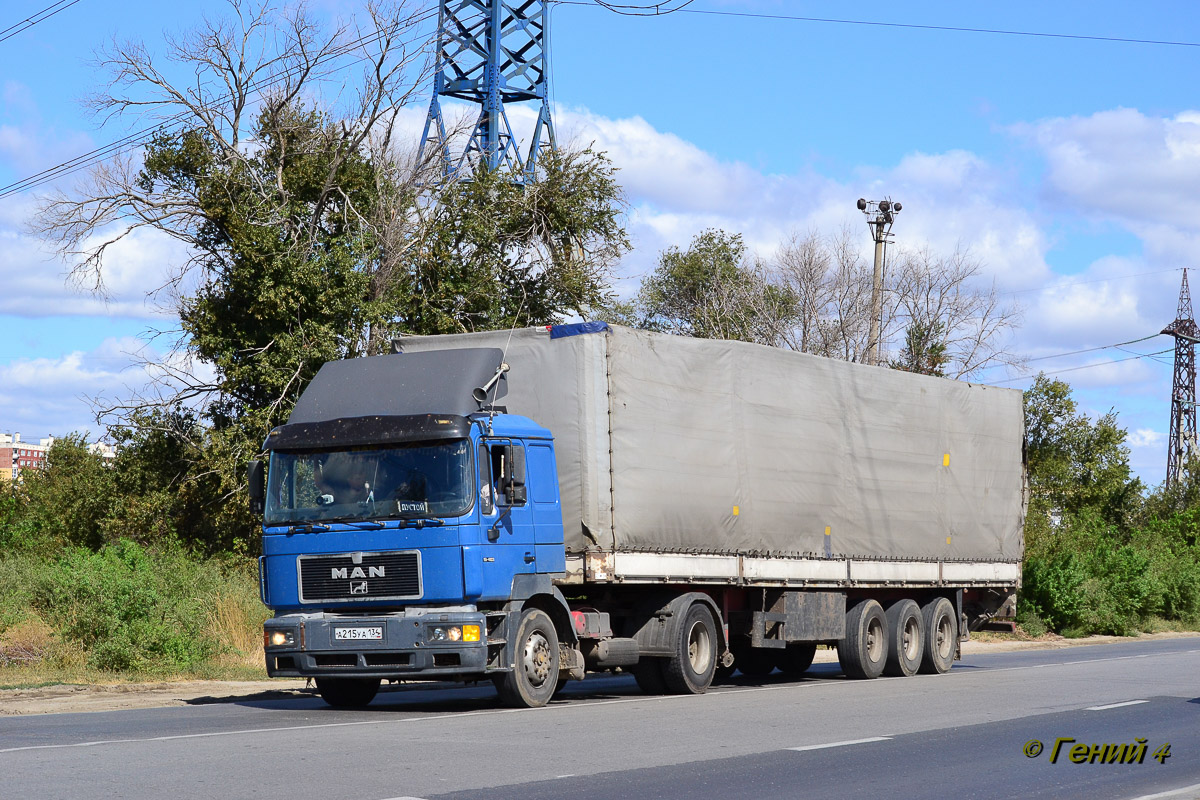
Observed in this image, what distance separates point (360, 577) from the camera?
42.2 ft

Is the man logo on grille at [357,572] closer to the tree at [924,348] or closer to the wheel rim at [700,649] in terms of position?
the wheel rim at [700,649]

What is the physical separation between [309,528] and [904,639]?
987 cm

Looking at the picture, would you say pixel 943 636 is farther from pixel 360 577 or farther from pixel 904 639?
pixel 360 577

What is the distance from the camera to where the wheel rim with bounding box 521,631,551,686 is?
43.8ft

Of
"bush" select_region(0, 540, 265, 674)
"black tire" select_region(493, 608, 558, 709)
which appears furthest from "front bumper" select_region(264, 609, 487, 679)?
"bush" select_region(0, 540, 265, 674)

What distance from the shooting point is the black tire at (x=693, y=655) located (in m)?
15.2

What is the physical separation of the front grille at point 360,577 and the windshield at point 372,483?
39 cm

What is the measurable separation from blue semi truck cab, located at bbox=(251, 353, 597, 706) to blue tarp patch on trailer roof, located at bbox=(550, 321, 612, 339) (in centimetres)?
104

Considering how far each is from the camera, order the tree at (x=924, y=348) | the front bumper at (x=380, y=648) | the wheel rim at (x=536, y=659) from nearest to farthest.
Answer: the front bumper at (x=380, y=648) → the wheel rim at (x=536, y=659) → the tree at (x=924, y=348)

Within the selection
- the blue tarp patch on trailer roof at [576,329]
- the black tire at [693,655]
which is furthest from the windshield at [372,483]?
the black tire at [693,655]

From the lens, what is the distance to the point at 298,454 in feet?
43.6

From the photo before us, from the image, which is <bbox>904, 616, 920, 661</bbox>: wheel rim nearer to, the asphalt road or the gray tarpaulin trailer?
the gray tarpaulin trailer

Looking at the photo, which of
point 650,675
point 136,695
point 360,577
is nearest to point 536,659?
point 360,577

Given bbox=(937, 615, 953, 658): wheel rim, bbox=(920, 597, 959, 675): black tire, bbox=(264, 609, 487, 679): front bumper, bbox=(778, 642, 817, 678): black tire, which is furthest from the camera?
bbox=(937, 615, 953, 658): wheel rim
